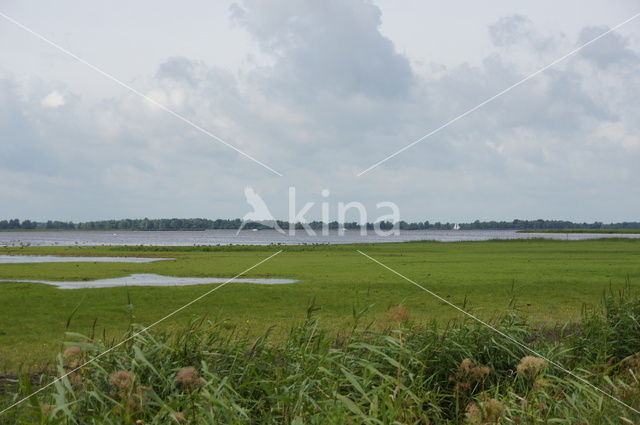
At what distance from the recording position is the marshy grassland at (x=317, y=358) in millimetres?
6043

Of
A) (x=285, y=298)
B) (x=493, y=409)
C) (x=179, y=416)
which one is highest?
(x=493, y=409)

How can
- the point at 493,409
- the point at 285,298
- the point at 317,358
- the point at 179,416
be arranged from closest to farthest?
1. the point at 493,409
2. the point at 179,416
3. the point at 317,358
4. the point at 285,298

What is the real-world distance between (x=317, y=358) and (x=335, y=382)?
109 cm

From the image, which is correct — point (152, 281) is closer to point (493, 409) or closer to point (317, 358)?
point (317, 358)

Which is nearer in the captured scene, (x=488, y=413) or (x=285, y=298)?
(x=488, y=413)

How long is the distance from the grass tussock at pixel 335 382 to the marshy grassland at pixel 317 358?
3 centimetres

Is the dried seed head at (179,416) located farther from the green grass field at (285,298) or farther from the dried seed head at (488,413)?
the green grass field at (285,298)

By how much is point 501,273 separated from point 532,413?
87.1 ft

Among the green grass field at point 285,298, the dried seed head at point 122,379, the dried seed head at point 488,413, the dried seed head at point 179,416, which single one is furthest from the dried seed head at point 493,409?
the green grass field at point 285,298

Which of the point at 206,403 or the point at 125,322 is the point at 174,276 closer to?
the point at 125,322

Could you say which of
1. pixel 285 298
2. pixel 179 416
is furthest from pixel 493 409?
pixel 285 298

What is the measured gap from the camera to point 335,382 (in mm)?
6418

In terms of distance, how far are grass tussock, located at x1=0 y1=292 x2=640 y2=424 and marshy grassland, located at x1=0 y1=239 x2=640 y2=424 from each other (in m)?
0.03

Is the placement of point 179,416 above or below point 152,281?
above
